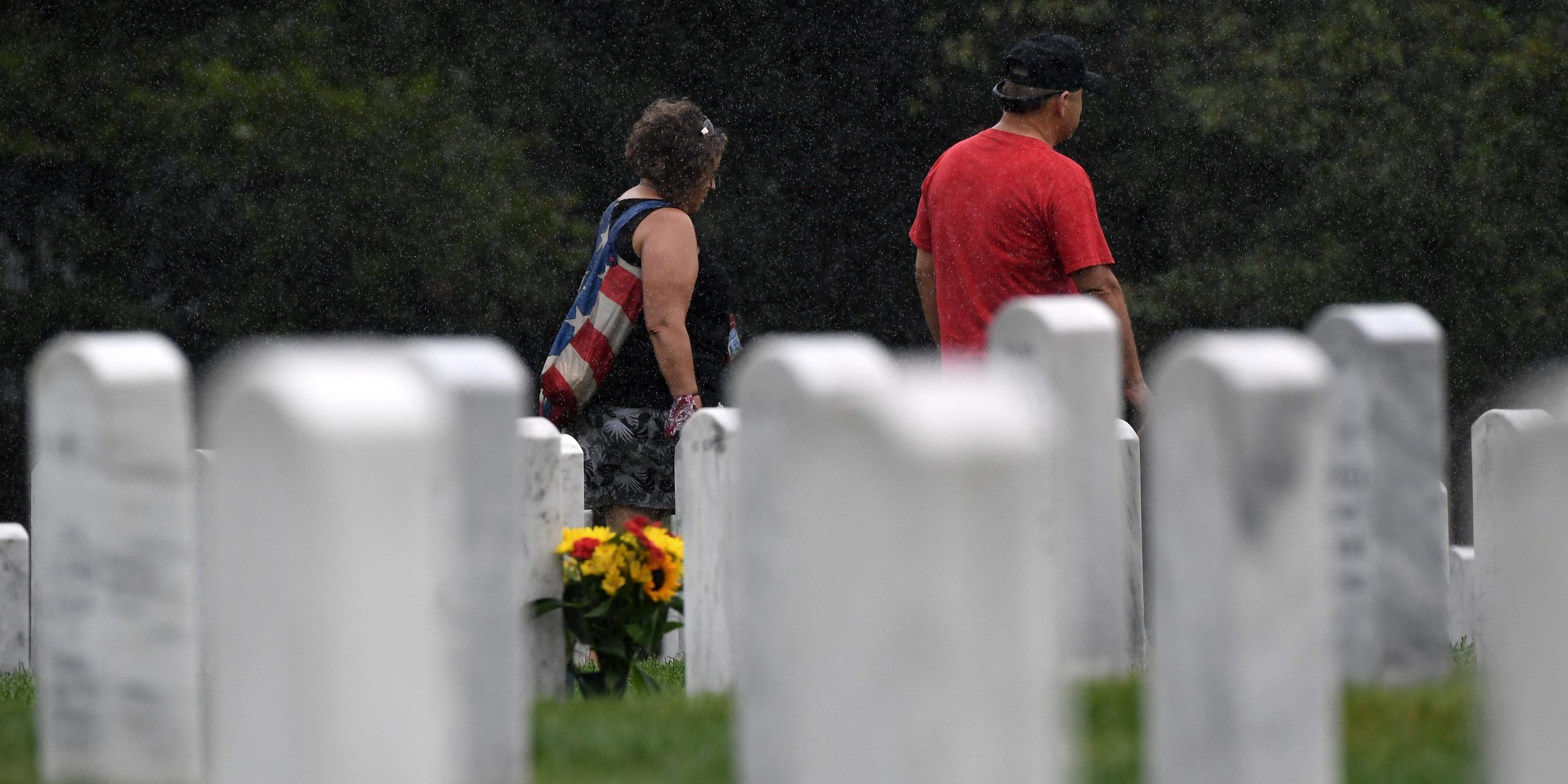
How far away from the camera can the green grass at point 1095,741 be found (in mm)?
3061

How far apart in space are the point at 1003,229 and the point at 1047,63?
51 centimetres

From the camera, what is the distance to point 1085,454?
3725mm

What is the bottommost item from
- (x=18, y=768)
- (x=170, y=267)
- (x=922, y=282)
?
(x=18, y=768)

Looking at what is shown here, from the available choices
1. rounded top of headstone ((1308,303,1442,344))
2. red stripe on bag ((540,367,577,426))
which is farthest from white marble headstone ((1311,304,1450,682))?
red stripe on bag ((540,367,577,426))

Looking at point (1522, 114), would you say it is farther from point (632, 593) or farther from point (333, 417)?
point (333, 417)

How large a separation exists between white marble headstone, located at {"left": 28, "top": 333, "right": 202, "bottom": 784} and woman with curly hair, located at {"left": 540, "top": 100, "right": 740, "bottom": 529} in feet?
9.82

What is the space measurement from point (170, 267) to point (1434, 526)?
10.3m

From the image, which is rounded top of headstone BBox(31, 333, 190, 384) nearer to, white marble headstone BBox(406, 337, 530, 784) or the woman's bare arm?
white marble headstone BBox(406, 337, 530, 784)

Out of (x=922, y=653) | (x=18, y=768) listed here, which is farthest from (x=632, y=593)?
(x=922, y=653)

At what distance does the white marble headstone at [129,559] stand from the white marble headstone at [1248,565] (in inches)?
53.7

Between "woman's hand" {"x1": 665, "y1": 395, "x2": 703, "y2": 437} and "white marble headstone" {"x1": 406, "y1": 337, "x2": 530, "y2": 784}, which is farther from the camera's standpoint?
"woman's hand" {"x1": 665, "y1": 395, "x2": 703, "y2": 437}

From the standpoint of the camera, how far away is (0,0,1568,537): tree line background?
12.3 m

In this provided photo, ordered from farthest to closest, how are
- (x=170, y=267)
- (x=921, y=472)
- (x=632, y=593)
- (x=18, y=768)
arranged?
(x=170, y=267), (x=632, y=593), (x=18, y=768), (x=921, y=472)

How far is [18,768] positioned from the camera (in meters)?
3.16
